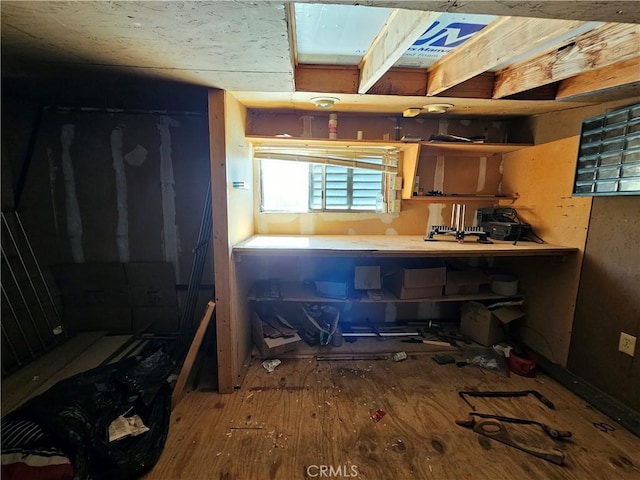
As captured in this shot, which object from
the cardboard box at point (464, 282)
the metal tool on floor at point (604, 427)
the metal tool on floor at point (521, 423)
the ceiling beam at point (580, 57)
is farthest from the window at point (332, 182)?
the metal tool on floor at point (604, 427)

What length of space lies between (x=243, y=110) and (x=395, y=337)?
2.39 meters

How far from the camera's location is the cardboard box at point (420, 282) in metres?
2.17

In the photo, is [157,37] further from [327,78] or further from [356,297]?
[356,297]

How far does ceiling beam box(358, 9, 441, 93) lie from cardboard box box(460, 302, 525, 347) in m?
2.09

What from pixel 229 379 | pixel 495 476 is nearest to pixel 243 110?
pixel 229 379

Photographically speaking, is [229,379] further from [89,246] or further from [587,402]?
[587,402]

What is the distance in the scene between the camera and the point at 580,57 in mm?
1299

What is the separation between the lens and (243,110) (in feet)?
6.89

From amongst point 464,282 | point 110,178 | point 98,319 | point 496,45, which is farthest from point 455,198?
point 98,319

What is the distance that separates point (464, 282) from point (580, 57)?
5.27ft

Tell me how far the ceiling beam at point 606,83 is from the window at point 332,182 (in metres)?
1.18

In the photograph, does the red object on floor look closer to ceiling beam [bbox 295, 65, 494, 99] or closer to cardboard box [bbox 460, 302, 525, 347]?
cardboard box [bbox 460, 302, 525, 347]

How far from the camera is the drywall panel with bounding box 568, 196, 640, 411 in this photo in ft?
5.29

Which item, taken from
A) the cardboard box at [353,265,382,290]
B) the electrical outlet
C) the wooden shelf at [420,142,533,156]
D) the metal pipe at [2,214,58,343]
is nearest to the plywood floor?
the electrical outlet
